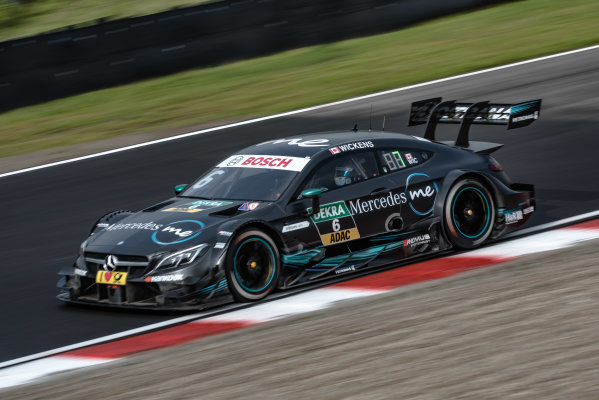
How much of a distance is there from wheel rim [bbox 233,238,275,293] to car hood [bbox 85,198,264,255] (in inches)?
11.5

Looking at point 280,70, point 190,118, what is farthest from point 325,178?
point 280,70

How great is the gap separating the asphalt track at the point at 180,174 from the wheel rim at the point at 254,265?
786mm

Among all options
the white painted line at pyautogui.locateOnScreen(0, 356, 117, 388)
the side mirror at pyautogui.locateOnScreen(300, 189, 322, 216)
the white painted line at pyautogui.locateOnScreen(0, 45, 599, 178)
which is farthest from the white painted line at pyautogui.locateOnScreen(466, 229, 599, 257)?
the white painted line at pyautogui.locateOnScreen(0, 45, 599, 178)

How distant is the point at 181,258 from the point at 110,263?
67cm

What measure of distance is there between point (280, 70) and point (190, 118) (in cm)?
322

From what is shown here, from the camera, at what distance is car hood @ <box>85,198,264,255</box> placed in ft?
28.3

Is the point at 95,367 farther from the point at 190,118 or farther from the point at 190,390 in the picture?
the point at 190,118

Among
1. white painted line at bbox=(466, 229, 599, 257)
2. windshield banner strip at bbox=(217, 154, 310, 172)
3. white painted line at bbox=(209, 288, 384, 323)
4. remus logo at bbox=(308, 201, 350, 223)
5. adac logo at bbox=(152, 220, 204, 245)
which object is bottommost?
white painted line at bbox=(466, 229, 599, 257)

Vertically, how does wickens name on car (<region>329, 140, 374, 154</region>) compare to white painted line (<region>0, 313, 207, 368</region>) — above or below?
above

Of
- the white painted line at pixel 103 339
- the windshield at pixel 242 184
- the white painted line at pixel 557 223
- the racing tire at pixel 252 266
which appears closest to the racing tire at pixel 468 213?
the white painted line at pixel 557 223

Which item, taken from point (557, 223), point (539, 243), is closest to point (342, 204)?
point (539, 243)

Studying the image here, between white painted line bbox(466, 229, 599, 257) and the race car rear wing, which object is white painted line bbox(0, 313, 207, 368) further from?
the race car rear wing

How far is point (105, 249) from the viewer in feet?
29.0

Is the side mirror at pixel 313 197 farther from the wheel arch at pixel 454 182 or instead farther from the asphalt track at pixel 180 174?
the asphalt track at pixel 180 174
